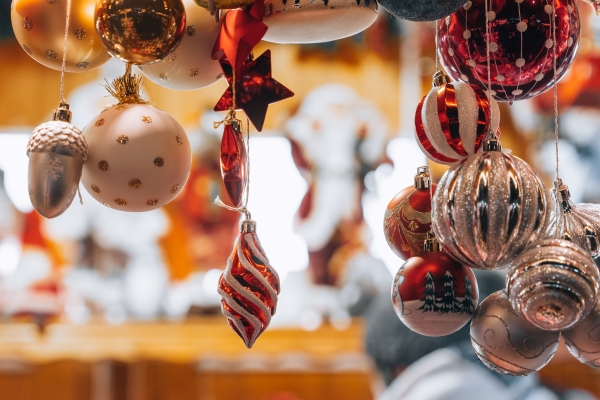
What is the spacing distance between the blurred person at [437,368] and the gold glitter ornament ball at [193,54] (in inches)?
28.0

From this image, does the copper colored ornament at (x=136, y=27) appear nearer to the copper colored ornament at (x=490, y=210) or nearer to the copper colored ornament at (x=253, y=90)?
the copper colored ornament at (x=253, y=90)

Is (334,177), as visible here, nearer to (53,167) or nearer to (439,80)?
(439,80)

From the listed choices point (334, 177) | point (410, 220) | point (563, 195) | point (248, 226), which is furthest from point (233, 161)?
point (334, 177)

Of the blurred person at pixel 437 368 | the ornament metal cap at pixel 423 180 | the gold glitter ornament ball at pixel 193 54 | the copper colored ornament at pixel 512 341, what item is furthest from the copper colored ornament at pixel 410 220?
the blurred person at pixel 437 368

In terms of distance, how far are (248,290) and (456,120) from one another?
0.23m

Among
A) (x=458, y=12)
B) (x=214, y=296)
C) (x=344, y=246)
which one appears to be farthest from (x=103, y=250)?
(x=458, y=12)

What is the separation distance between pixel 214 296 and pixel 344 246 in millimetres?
397

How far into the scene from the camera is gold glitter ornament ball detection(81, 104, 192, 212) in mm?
642

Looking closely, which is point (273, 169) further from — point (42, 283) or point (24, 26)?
point (24, 26)

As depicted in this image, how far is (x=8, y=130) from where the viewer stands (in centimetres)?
220

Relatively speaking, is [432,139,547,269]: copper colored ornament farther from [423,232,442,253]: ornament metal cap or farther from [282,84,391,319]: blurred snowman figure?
[282,84,391,319]: blurred snowman figure

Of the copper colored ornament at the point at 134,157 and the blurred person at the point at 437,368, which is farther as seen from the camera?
the blurred person at the point at 437,368

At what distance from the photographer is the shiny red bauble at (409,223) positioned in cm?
71

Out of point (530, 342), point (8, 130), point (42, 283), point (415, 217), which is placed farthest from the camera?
point (8, 130)
